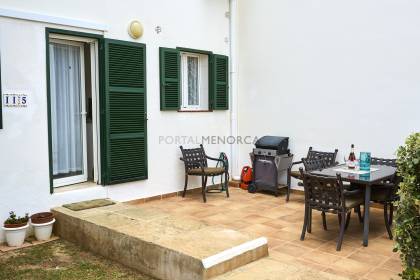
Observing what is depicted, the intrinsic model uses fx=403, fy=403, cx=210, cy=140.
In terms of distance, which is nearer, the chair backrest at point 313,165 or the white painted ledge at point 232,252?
the white painted ledge at point 232,252

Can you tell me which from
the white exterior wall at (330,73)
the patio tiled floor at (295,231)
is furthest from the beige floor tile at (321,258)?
the white exterior wall at (330,73)

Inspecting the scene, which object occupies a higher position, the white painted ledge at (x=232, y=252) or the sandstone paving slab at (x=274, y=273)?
the white painted ledge at (x=232, y=252)

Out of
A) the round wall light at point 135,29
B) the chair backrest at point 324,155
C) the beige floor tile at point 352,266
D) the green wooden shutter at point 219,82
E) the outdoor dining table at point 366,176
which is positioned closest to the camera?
the beige floor tile at point 352,266

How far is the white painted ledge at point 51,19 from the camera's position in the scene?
455 centimetres

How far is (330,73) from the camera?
6.30 meters

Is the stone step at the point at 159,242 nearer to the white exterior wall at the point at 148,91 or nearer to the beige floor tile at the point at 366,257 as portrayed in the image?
the white exterior wall at the point at 148,91

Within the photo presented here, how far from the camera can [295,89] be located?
6742 millimetres

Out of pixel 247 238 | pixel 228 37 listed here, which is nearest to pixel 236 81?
pixel 228 37

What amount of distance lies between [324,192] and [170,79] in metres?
3.19

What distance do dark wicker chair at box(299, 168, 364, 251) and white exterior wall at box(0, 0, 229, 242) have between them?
271 cm

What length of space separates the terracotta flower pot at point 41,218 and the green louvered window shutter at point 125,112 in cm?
103

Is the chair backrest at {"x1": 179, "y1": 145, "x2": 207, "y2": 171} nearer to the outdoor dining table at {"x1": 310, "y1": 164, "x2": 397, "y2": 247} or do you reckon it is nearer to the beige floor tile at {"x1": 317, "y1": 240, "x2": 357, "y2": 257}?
the outdoor dining table at {"x1": 310, "y1": 164, "x2": 397, "y2": 247}

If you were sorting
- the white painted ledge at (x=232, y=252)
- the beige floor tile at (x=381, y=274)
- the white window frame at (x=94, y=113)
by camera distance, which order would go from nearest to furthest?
1. the white painted ledge at (x=232, y=252)
2. the beige floor tile at (x=381, y=274)
3. the white window frame at (x=94, y=113)

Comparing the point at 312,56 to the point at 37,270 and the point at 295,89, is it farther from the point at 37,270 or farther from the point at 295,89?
the point at 37,270
